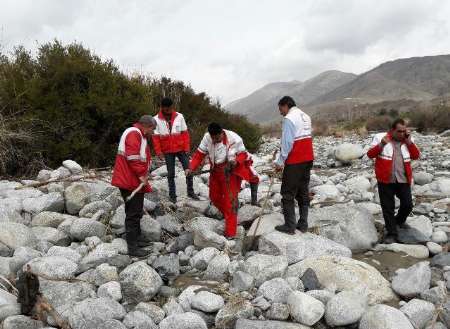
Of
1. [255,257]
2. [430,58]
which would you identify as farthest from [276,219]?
[430,58]

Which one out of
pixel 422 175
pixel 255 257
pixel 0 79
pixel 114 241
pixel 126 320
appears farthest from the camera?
pixel 0 79

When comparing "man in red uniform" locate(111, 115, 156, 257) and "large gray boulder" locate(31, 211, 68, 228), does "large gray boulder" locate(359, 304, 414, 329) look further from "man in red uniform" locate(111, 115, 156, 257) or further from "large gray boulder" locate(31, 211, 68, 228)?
"large gray boulder" locate(31, 211, 68, 228)

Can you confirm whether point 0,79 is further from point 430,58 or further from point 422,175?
point 430,58

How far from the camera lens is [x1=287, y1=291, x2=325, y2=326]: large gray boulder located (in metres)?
3.78

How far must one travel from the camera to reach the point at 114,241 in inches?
216

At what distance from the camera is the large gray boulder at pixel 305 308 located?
149 inches

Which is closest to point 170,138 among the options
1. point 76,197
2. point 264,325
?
point 76,197

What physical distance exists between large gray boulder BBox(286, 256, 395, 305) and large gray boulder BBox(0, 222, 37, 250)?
311 cm

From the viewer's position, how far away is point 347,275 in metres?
4.40

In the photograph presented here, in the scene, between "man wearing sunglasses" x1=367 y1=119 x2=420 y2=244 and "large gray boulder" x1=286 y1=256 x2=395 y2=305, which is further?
"man wearing sunglasses" x1=367 y1=119 x2=420 y2=244

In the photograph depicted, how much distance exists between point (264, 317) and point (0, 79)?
29.7 ft

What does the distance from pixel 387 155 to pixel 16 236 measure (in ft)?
15.1

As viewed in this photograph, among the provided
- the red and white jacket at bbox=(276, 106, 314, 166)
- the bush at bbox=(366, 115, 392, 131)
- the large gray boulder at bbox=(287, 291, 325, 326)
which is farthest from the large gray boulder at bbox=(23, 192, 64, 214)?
the bush at bbox=(366, 115, 392, 131)

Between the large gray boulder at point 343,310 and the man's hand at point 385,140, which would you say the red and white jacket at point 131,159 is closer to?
the large gray boulder at point 343,310
